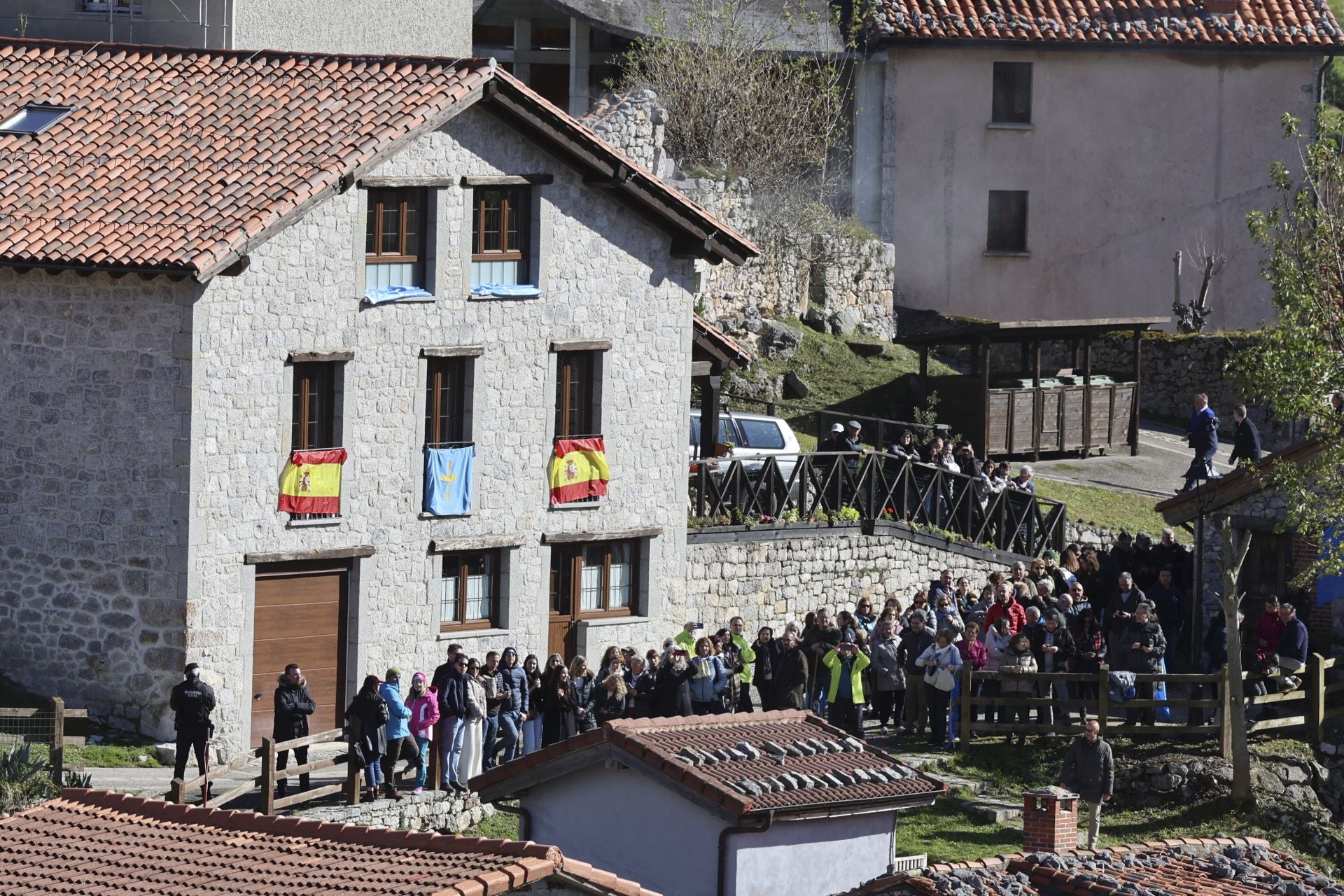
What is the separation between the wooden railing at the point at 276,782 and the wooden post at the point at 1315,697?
10652 millimetres

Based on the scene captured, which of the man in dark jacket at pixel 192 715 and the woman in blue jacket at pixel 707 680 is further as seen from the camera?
the woman in blue jacket at pixel 707 680

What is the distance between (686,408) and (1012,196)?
60.8 feet

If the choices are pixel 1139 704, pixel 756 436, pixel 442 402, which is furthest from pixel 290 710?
pixel 756 436

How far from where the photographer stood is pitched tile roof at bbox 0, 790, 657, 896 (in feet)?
52.8

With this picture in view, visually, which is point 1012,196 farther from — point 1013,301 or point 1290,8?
point 1290,8

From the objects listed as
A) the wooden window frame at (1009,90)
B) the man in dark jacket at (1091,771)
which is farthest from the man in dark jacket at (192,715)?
the wooden window frame at (1009,90)

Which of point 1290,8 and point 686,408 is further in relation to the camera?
point 1290,8

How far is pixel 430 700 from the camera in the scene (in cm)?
2491

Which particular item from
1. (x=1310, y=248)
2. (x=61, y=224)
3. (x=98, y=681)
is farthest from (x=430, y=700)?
(x=1310, y=248)

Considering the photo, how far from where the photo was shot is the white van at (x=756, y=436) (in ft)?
108

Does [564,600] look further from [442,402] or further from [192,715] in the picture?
[192,715]

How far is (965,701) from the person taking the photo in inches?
1077

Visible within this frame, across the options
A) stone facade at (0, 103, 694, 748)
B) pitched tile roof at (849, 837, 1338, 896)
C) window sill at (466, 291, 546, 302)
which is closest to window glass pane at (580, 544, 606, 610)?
stone facade at (0, 103, 694, 748)

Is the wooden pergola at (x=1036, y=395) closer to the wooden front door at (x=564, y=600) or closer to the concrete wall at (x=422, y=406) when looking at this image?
the concrete wall at (x=422, y=406)
